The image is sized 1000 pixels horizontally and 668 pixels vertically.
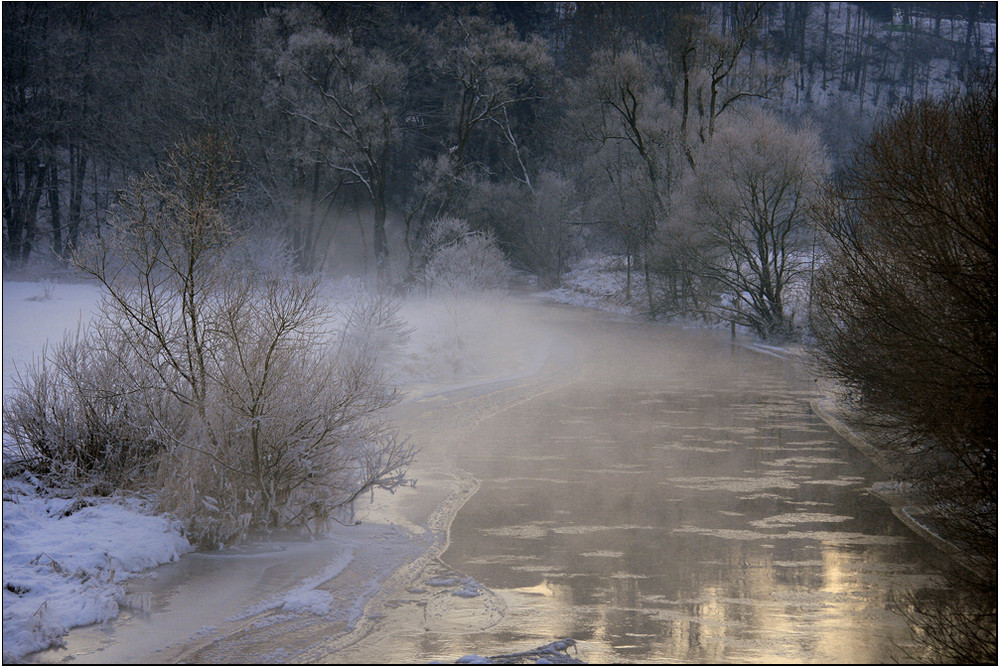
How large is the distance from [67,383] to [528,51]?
26.1 metres

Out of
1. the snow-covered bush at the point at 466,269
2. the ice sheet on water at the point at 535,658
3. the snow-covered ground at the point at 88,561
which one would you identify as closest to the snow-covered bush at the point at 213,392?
the snow-covered ground at the point at 88,561

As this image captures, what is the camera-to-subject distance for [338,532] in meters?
10.6

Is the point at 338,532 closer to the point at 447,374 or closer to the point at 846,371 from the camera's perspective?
the point at 846,371

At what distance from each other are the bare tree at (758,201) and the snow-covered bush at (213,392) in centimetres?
2356

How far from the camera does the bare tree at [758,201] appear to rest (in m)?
31.0

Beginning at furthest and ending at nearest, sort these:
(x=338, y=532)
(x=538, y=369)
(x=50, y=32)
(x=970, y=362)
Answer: (x=50, y=32) < (x=538, y=369) < (x=338, y=532) < (x=970, y=362)

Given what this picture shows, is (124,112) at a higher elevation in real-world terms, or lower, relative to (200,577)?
higher

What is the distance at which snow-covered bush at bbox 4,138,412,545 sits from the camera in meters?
9.57

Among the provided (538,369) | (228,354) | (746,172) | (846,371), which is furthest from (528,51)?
(228,354)

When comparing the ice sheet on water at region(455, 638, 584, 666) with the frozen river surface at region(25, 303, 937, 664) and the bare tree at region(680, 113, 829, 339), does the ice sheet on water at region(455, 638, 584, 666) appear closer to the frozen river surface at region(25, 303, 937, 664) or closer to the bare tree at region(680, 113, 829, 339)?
the frozen river surface at region(25, 303, 937, 664)

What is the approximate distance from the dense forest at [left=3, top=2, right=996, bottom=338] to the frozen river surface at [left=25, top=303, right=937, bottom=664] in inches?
666

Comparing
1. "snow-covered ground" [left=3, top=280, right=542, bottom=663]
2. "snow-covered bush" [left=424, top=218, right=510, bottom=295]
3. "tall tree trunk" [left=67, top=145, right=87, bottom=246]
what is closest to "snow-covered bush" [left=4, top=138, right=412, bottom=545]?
"snow-covered ground" [left=3, top=280, right=542, bottom=663]

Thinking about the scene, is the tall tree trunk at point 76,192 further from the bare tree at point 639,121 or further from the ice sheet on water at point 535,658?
the ice sheet on water at point 535,658

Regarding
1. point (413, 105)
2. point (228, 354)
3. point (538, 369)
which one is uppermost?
point (413, 105)
